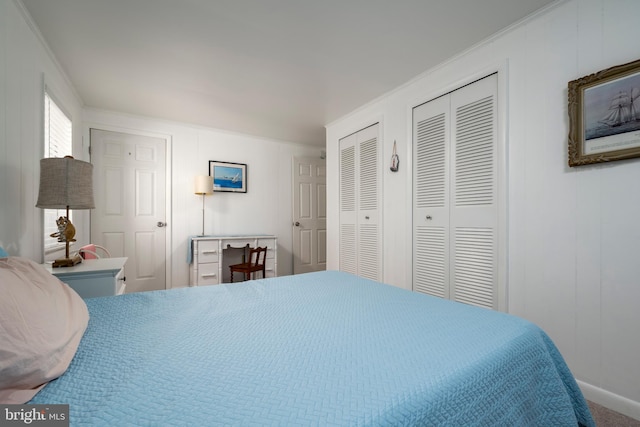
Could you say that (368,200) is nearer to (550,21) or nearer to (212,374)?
(550,21)

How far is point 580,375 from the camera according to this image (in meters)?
1.73

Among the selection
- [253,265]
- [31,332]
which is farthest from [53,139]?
[31,332]

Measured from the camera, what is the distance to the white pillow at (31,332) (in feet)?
1.94

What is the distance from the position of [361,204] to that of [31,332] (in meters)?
3.22

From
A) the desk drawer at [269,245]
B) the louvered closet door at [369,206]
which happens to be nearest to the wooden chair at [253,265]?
the desk drawer at [269,245]

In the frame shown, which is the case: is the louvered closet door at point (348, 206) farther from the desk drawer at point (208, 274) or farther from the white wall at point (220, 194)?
the desk drawer at point (208, 274)

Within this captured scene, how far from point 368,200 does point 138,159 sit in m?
3.19

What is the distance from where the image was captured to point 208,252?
3889mm

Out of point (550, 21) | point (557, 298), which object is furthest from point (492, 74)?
point (557, 298)

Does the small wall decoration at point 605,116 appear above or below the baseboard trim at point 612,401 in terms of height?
above

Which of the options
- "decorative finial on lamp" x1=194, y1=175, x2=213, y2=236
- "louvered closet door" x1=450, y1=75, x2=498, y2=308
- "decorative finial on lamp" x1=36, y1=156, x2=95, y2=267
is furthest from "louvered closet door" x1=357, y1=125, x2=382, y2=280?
"decorative finial on lamp" x1=36, y1=156, x2=95, y2=267

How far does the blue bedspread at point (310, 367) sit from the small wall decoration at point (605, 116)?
1.29 m

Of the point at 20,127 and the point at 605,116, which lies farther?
the point at 20,127

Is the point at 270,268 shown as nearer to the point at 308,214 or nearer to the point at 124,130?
the point at 308,214
